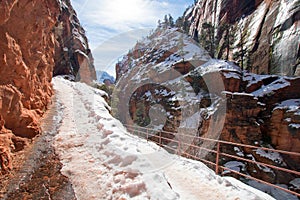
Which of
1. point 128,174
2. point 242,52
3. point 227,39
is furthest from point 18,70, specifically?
point 227,39

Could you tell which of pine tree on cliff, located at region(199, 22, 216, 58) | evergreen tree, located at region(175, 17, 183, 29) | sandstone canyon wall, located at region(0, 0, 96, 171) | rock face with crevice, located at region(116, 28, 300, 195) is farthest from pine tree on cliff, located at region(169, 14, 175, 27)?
sandstone canyon wall, located at region(0, 0, 96, 171)

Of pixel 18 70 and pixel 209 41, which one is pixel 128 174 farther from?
pixel 209 41

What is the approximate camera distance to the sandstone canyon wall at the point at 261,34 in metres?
22.7

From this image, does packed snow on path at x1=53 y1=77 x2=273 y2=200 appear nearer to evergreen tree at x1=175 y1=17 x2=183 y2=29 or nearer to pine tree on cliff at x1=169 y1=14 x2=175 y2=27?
evergreen tree at x1=175 y1=17 x2=183 y2=29

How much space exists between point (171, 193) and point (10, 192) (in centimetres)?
271

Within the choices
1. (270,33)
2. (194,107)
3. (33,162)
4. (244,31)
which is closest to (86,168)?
(33,162)

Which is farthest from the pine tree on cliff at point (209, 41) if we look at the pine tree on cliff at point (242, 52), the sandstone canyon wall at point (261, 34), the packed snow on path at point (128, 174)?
the packed snow on path at point (128, 174)

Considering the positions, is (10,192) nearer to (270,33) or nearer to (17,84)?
(17,84)

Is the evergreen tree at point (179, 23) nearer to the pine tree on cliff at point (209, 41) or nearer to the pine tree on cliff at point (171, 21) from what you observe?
the pine tree on cliff at point (171, 21)

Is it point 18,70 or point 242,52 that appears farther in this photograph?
point 242,52

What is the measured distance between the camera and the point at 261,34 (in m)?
27.4

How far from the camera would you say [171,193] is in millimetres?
2875

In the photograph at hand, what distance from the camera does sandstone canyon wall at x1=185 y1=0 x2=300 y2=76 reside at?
22.7 meters

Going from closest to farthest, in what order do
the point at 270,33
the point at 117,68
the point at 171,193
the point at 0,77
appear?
the point at 171,193 < the point at 0,77 < the point at 270,33 < the point at 117,68
